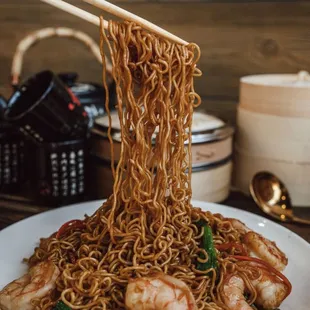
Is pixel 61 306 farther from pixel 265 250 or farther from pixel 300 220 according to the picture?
pixel 300 220

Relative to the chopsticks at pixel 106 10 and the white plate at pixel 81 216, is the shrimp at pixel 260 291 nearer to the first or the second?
the white plate at pixel 81 216

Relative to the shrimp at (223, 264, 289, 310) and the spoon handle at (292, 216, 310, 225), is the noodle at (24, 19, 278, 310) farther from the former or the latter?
the spoon handle at (292, 216, 310, 225)

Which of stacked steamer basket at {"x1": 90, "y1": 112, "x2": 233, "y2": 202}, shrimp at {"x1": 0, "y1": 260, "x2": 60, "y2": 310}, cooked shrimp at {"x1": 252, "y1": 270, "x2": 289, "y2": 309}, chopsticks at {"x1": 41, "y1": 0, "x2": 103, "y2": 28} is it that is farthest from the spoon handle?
chopsticks at {"x1": 41, "y1": 0, "x2": 103, "y2": 28}

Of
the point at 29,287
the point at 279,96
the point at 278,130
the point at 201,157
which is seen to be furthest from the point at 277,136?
the point at 29,287

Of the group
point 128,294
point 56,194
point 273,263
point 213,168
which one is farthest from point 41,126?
point 273,263

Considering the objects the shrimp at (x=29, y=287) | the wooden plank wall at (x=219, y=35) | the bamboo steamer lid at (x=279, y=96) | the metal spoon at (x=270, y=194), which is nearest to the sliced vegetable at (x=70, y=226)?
the shrimp at (x=29, y=287)

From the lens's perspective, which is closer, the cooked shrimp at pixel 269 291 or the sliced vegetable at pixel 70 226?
the cooked shrimp at pixel 269 291
